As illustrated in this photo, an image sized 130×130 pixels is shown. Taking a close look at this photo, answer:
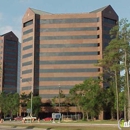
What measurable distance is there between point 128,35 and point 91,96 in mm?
33186

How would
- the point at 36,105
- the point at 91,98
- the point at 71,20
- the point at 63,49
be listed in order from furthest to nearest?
the point at 71,20
the point at 63,49
the point at 36,105
the point at 91,98

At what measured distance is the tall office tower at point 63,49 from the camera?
134 meters

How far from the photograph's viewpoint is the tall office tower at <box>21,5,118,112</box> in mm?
133750

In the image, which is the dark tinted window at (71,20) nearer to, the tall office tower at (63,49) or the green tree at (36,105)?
the tall office tower at (63,49)

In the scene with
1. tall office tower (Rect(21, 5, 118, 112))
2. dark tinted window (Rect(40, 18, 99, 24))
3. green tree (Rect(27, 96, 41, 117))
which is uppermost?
dark tinted window (Rect(40, 18, 99, 24))

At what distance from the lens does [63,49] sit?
137m

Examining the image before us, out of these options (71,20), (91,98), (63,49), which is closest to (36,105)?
(63,49)

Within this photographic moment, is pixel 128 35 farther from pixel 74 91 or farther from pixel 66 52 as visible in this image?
pixel 66 52

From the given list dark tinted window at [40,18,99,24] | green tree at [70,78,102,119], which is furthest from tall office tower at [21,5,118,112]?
green tree at [70,78,102,119]

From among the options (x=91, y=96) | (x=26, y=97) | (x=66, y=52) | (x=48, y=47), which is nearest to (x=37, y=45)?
(x=48, y=47)

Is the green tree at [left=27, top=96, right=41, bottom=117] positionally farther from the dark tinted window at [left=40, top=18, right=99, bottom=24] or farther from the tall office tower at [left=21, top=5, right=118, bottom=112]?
the dark tinted window at [left=40, top=18, right=99, bottom=24]

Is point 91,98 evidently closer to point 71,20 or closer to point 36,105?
point 36,105

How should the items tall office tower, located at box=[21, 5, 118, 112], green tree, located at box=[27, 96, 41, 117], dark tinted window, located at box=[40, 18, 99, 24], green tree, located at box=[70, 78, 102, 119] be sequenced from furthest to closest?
dark tinted window, located at box=[40, 18, 99, 24] → tall office tower, located at box=[21, 5, 118, 112] → green tree, located at box=[27, 96, 41, 117] → green tree, located at box=[70, 78, 102, 119]

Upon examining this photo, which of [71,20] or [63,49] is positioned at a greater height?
[71,20]
